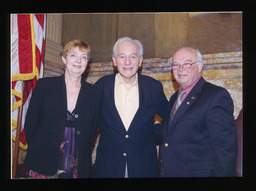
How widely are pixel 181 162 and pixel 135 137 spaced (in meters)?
0.47

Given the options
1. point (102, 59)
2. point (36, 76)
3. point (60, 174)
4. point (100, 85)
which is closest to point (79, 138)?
point (60, 174)

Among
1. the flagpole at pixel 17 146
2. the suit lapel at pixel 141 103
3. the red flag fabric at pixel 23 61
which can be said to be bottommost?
the flagpole at pixel 17 146

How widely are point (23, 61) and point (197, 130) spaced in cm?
184

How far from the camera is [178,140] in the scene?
2.37 metres

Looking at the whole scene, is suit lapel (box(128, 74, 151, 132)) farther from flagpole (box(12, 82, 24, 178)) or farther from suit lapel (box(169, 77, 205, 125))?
flagpole (box(12, 82, 24, 178))

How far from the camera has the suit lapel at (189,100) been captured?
92.8 inches

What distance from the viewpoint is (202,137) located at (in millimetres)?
2328

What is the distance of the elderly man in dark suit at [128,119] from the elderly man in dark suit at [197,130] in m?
0.17

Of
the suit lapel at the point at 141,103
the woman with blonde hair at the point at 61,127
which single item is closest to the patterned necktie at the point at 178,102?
the suit lapel at the point at 141,103

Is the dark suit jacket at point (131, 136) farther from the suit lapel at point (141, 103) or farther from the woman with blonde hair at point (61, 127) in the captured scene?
the woman with blonde hair at point (61, 127)

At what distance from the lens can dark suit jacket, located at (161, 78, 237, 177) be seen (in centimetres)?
223

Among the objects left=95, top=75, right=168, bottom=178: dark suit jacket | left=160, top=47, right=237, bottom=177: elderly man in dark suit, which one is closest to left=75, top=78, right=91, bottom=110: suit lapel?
left=95, top=75, right=168, bottom=178: dark suit jacket

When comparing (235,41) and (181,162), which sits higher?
(235,41)
